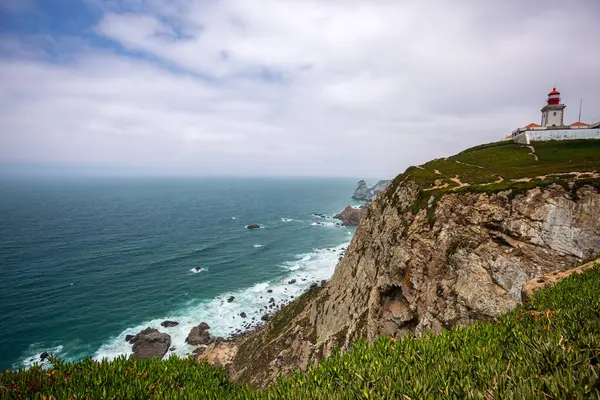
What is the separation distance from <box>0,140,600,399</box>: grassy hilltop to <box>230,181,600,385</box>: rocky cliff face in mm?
14675

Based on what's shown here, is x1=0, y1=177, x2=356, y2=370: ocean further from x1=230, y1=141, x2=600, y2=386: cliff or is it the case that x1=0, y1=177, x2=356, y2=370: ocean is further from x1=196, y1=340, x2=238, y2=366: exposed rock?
x1=230, y1=141, x2=600, y2=386: cliff

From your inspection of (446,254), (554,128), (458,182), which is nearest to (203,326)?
(446,254)

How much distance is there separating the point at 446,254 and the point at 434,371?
25.8m

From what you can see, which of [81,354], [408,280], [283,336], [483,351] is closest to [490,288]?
[408,280]

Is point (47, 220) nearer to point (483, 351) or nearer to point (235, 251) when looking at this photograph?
point (235, 251)

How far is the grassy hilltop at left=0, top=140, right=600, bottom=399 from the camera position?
734 centimetres

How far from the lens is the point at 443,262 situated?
31.0m

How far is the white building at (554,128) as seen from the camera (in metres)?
58.5

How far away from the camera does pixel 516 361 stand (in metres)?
8.47

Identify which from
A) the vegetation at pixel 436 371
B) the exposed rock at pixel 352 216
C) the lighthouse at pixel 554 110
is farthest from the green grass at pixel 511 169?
the exposed rock at pixel 352 216

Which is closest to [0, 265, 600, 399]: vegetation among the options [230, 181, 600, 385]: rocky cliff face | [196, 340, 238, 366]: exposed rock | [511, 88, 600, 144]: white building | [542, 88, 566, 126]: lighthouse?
[230, 181, 600, 385]: rocky cliff face

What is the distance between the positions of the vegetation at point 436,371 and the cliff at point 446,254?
1659cm

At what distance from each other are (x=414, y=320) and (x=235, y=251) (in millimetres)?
87828

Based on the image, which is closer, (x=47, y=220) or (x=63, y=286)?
(x=63, y=286)
